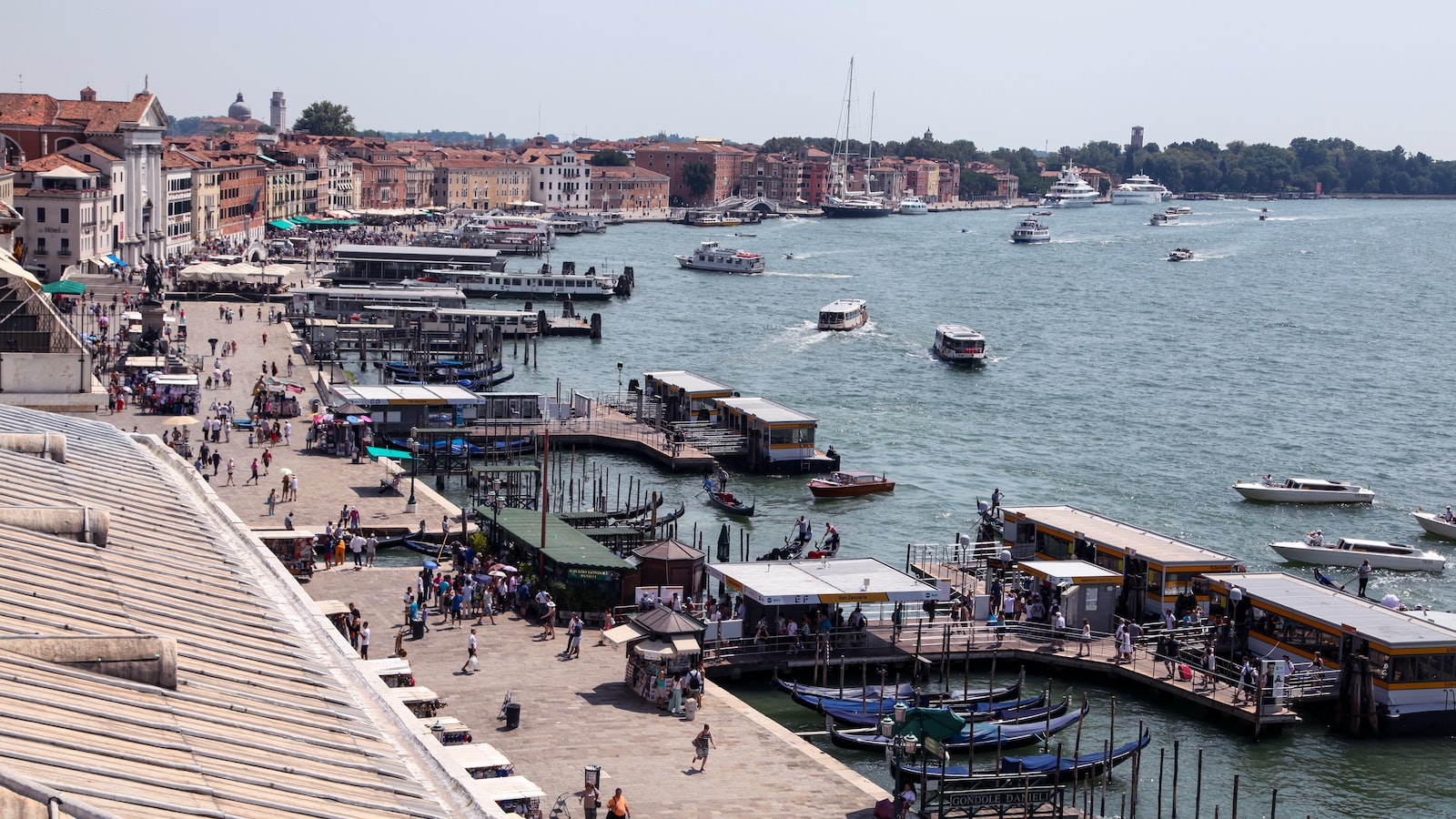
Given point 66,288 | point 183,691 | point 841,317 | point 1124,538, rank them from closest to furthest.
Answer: point 183,691 → point 1124,538 → point 66,288 → point 841,317

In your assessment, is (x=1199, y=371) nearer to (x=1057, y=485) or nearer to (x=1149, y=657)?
(x=1057, y=485)

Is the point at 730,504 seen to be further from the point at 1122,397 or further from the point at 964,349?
the point at 964,349

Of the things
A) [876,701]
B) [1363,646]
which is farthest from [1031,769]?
[1363,646]

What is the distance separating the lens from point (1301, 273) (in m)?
127

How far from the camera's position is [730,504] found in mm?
39094

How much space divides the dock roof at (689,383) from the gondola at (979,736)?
82.0 ft

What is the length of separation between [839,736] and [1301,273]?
113076 mm

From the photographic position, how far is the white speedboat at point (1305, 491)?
1692 inches

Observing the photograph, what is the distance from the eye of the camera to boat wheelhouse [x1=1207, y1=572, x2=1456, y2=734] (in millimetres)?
24750

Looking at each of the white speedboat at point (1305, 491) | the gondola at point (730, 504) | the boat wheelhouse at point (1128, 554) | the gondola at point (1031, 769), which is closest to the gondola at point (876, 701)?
the gondola at point (1031, 769)

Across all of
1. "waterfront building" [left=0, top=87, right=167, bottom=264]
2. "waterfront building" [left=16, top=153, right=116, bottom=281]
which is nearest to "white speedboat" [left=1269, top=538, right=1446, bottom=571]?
"waterfront building" [left=16, top=153, right=116, bottom=281]

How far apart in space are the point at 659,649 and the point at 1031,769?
5.18m

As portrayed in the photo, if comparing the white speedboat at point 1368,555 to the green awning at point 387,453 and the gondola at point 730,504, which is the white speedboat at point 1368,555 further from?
the green awning at point 387,453

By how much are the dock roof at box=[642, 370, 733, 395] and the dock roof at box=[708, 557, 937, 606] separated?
19.2m
